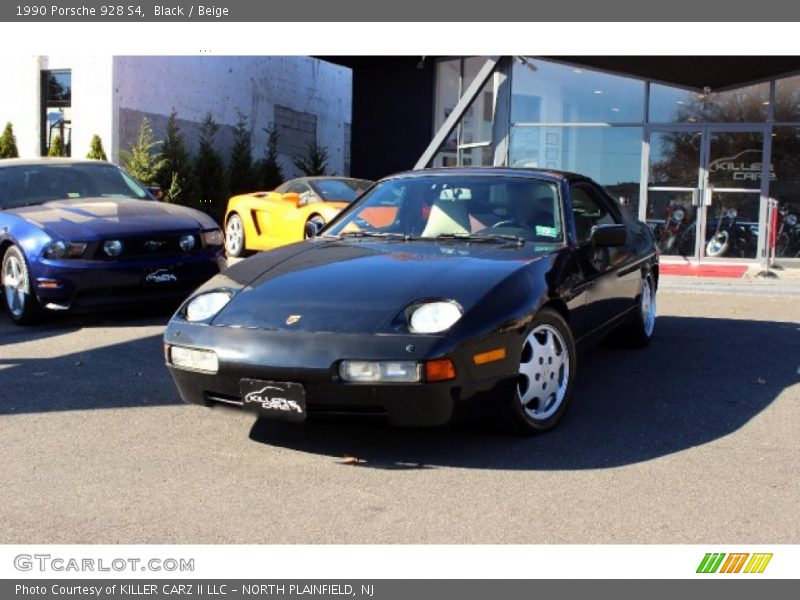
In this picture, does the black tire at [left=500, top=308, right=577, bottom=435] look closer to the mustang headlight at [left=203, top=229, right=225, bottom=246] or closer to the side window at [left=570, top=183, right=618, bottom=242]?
the side window at [left=570, top=183, right=618, bottom=242]

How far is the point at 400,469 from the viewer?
171 inches

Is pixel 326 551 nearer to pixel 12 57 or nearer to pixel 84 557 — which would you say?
pixel 84 557

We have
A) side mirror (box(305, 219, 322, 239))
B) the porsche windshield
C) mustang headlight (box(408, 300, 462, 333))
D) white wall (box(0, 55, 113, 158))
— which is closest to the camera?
mustang headlight (box(408, 300, 462, 333))

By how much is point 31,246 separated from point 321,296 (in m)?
4.28

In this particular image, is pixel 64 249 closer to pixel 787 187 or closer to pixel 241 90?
pixel 787 187

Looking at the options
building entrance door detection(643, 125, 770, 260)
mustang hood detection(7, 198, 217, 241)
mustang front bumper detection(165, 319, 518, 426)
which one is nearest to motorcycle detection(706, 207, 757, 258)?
building entrance door detection(643, 125, 770, 260)

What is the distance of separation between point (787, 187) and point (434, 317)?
11343 mm

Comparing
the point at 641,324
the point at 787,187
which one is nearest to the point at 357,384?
the point at 641,324

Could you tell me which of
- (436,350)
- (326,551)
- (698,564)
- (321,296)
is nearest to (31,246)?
(321,296)

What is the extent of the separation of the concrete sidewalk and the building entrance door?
252 cm

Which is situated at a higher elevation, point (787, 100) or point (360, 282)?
point (787, 100)

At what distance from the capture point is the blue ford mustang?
7.79 meters

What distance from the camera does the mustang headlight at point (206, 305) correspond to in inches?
185

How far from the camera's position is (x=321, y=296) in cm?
454
